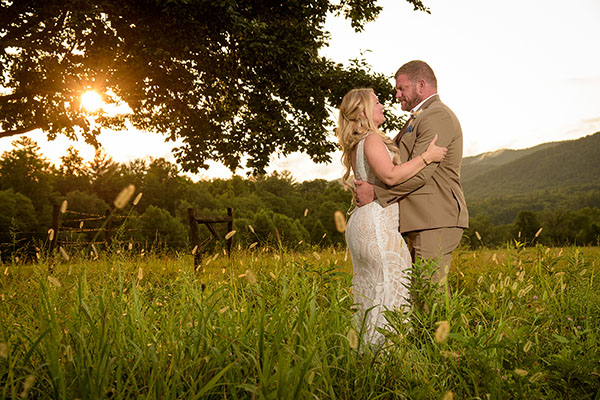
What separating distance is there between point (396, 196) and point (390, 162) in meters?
0.33

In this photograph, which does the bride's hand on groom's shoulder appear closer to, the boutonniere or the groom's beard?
the boutonniere

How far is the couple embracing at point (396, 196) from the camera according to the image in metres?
3.60

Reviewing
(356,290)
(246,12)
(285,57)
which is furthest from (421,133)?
(246,12)

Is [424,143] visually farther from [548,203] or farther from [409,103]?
[548,203]

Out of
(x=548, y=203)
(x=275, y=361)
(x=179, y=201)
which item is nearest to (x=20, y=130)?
(x=275, y=361)

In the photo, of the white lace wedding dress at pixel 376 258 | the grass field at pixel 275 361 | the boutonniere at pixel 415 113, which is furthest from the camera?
the boutonniere at pixel 415 113

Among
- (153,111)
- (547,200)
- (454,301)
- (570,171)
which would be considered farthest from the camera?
(570,171)

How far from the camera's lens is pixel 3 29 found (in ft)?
42.1

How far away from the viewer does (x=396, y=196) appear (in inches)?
149

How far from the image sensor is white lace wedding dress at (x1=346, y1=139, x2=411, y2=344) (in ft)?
11.6

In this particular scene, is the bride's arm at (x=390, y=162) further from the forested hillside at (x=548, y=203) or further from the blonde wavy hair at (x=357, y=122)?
the forested hillside at (x=548, y=203)

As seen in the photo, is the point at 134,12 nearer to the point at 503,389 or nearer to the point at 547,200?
the point at 503,389

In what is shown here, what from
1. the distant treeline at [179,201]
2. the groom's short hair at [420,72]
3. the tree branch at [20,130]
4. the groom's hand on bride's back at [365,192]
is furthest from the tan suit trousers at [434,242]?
the distant treeline at [179,201]

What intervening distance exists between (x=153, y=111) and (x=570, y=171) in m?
200
